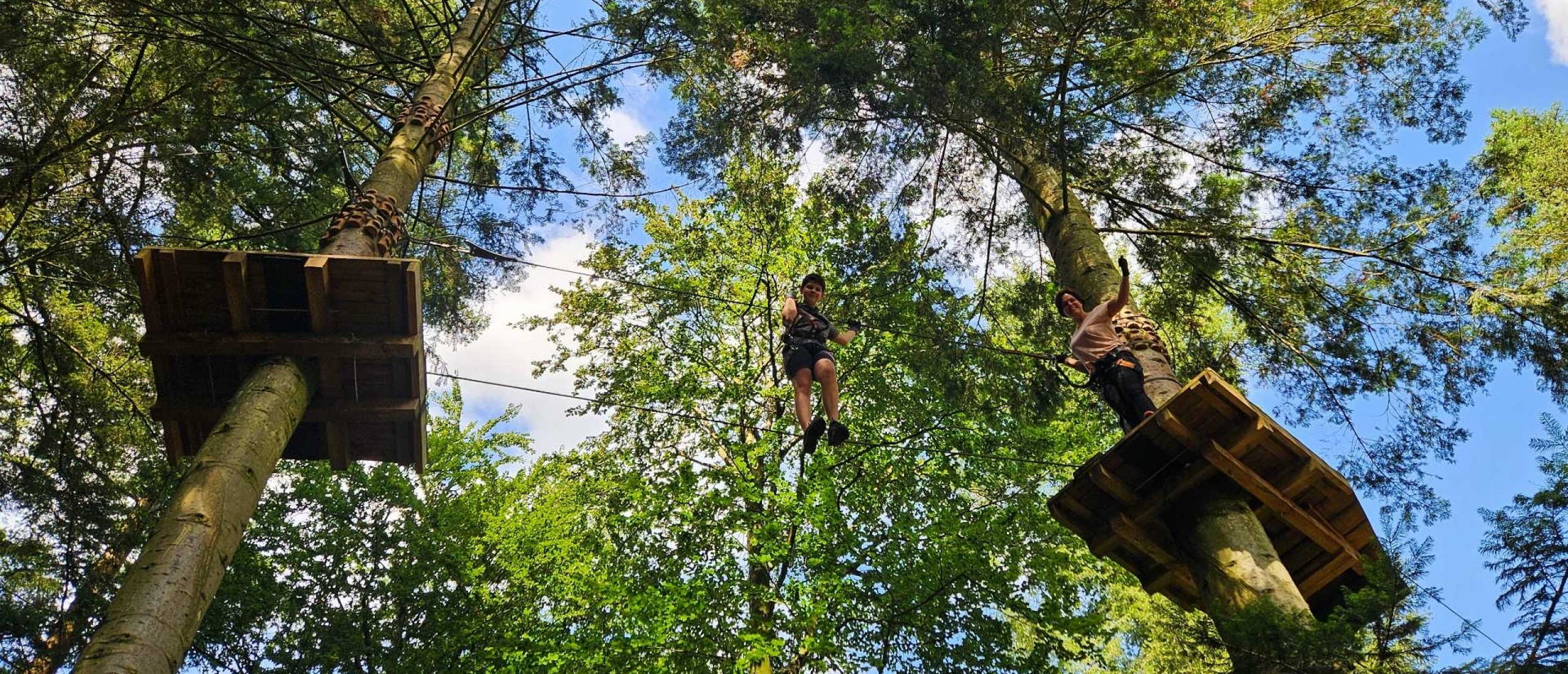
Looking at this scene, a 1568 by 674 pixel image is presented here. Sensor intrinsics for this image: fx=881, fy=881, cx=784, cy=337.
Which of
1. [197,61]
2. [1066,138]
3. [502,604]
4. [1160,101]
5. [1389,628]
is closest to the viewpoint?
[1389,628]

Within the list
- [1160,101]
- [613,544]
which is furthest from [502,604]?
[1160,101]

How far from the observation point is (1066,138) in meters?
7.34

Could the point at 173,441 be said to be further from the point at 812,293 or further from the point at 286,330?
the point at 812,293

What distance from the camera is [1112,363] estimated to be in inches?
215

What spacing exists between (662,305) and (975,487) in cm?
496

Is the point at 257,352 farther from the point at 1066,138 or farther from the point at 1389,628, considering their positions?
the point at 1066,138

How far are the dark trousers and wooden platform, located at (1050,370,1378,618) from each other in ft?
1.77

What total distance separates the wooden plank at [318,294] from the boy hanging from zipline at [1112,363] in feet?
14.2

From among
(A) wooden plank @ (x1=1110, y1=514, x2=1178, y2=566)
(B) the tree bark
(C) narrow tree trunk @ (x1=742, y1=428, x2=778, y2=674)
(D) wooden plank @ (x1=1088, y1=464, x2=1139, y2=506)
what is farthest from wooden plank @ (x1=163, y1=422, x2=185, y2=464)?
(A) wooden plank @ (x1=1110, y1=514, x2=1178, y2=566)

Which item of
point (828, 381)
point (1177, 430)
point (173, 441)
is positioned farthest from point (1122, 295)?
point (173, 441)

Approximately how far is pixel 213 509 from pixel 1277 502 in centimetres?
508

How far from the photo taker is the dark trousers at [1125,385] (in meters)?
5.28

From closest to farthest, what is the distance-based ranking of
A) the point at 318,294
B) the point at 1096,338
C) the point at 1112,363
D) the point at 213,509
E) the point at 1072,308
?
the point at 213,509 < the point at 318,294 < the point at 1112,363 < the point at 1096,338 < the point at 1072,308

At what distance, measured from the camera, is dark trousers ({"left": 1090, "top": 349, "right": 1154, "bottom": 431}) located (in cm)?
528
